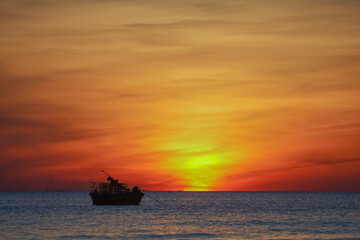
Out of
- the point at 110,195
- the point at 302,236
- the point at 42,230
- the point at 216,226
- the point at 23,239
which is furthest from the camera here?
the point at 110,195

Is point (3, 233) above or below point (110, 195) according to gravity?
below

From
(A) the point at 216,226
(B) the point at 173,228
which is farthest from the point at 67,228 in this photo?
(A) the point at 216,226

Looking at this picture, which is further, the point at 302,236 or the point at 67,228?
the point at 67,228

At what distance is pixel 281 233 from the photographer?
254 ft

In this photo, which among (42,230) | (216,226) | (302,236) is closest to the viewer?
(302,236)

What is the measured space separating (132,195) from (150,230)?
218ft

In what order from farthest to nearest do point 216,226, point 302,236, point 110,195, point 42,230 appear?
point 110,195 → point 216,226 → point 42,230 → point 302,236

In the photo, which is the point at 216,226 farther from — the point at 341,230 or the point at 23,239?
the point at 23,239

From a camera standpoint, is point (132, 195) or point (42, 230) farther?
point (132, 195)

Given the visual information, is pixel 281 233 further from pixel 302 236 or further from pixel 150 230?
pixel 150 230

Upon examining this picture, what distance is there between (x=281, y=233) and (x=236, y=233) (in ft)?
21.7

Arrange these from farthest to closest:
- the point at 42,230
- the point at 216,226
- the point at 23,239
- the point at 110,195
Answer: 1. the point at 110,195
2. the point at 216,226
3. the point at 42,230
4. the point at 23,239

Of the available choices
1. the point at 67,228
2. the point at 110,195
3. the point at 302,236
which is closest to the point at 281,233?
the point at 302,236

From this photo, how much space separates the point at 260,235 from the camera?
7462cm
